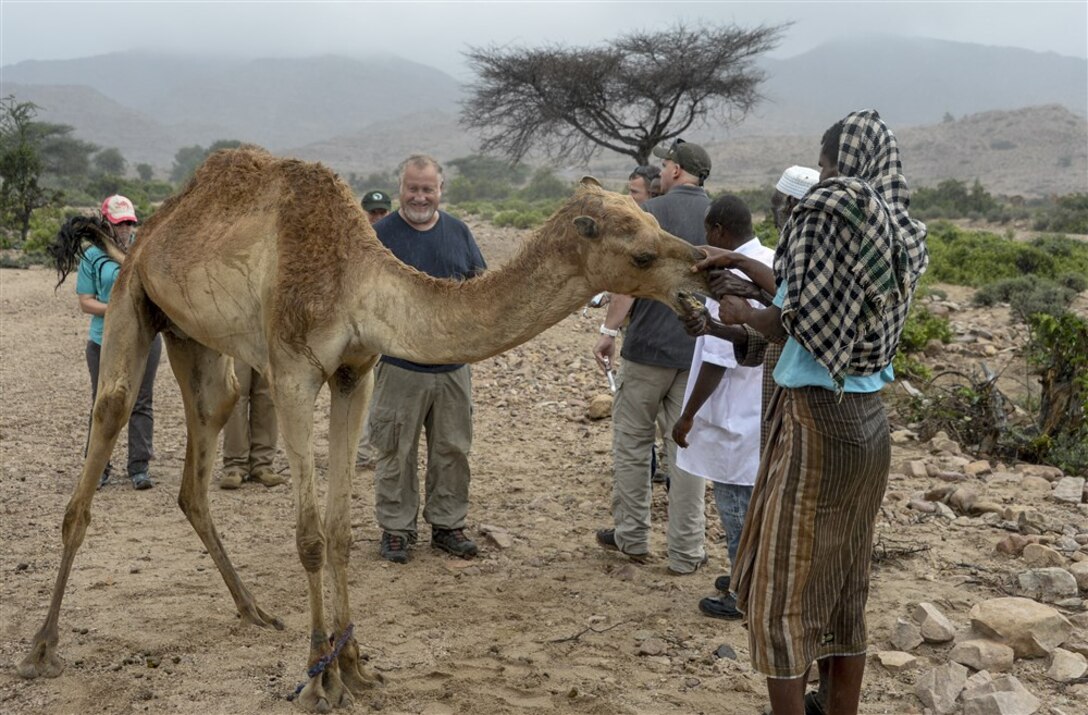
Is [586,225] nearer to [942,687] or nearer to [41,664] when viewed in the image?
[942,687]

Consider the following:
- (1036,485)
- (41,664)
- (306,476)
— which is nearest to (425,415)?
(306,476)

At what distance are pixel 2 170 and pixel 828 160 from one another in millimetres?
23916

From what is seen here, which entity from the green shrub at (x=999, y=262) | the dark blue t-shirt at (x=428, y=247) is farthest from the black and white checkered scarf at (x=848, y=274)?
the green shrub at (x=999, y=262)

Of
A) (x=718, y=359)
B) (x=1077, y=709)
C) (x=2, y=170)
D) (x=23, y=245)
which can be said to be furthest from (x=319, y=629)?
(x=2, y=170)

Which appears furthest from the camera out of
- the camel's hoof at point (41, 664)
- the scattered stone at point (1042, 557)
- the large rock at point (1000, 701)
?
Result: the scattered stone at point (1042, 557)

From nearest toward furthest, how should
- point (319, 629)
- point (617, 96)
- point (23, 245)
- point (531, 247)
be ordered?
point (531, 247) → point (319, 629) → point (23, 245) → point (617, 96)

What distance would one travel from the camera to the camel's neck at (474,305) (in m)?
3.89

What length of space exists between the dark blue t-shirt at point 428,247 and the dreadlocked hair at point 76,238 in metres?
1.72

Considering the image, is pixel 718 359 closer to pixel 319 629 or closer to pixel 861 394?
pixel 861 394

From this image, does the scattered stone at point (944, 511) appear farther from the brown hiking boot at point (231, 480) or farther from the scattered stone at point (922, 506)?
the brown hiking boot at point (231, 480)

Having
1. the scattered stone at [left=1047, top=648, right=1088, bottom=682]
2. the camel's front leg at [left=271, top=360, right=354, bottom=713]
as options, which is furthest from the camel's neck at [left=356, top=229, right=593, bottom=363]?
the scattered stone at [left=1047, top=648, right=1088, bottom=682]

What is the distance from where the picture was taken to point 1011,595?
209 inches

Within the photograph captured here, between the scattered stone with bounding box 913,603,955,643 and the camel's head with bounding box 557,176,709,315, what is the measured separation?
2.13m

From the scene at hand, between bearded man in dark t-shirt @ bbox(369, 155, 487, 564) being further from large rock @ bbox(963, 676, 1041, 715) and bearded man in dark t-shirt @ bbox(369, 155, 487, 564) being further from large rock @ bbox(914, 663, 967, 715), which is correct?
large rock @ bbox(963, 676, 1041, 715)
